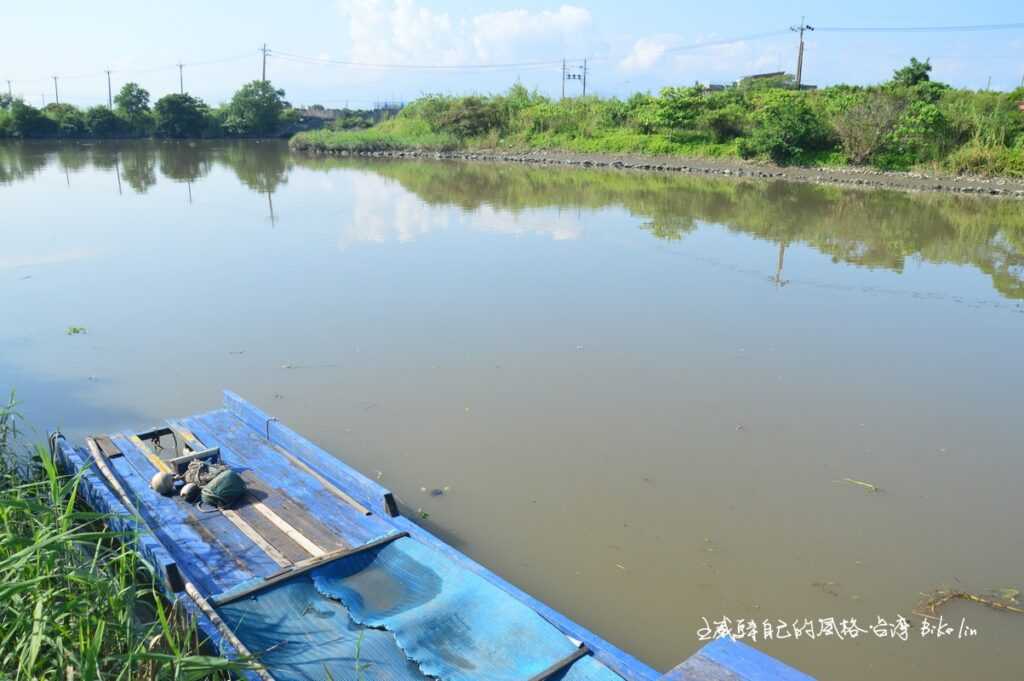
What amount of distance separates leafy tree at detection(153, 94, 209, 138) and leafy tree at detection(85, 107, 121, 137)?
216 cm

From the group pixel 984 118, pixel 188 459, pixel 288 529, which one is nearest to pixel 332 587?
pixel 288 529

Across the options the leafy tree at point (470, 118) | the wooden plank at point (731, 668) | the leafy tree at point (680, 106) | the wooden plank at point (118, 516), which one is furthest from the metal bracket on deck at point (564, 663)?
the leafy tree at point (470, 118)

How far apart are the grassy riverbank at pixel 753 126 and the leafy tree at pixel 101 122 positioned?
43.2 ft

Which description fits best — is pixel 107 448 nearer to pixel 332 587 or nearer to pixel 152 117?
pixel 332 587

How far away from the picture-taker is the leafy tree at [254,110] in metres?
41.8

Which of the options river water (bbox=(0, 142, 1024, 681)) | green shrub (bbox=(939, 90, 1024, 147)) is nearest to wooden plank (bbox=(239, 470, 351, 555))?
river water (bbox=(0, 142, 1024, 681))

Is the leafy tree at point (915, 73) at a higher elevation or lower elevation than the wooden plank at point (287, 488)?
higher

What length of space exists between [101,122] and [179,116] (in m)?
3.99

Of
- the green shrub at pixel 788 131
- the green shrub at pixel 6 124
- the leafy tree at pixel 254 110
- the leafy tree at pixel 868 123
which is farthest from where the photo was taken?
the leafy tree at pixel 254 110

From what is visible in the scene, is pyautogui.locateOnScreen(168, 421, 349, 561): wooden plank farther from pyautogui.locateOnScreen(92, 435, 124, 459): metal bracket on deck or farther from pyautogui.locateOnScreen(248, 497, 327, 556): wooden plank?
pyautogui.locateOnScreen(92, 435, 124, 459): metal bracket on deck

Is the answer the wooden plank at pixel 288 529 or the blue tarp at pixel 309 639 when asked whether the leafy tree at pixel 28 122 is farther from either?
the blue tarp at pixel 309 639

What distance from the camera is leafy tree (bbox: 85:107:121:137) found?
39.0 meters

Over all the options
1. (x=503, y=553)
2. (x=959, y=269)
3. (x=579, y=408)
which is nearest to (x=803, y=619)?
(x=503, y=553)

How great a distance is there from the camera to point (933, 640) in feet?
11.4
